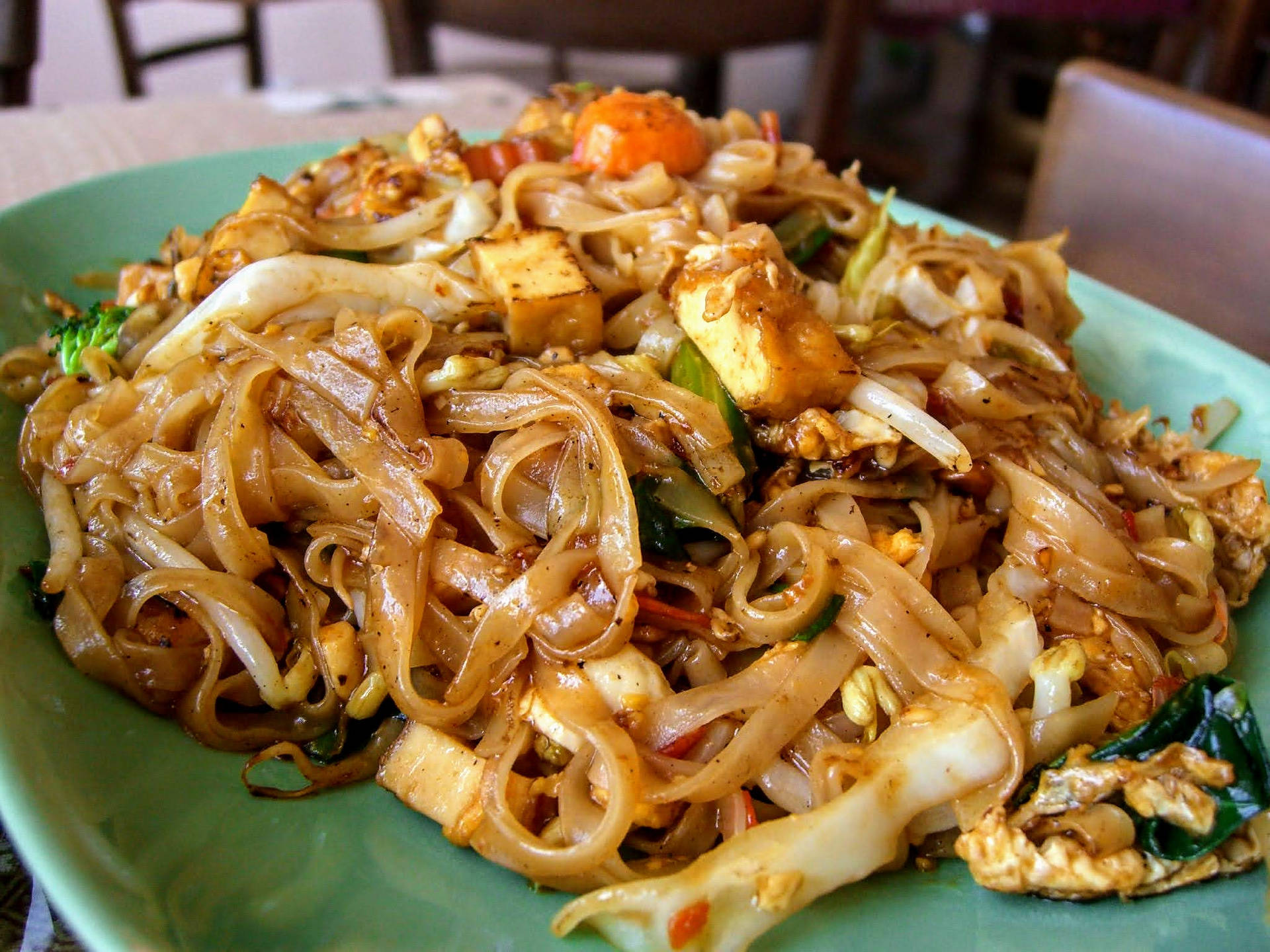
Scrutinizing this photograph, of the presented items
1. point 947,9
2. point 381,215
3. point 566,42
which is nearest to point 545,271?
point 381,215

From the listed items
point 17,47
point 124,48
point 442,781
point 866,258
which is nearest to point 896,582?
point 442,781

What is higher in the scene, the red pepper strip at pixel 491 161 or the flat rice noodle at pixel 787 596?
the red pepper strip at pixel 491 161

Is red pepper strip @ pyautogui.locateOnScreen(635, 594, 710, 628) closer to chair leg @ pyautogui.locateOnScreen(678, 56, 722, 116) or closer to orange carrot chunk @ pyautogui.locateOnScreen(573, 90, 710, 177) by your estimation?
orange carrot chunk @ pyautogui.locateOnScreen(573, 90, 710, 177)

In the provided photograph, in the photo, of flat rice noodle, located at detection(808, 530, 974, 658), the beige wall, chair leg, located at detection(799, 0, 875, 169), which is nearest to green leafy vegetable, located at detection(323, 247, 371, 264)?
flat rice noodle, located at detection(808, 530, 974, 658)

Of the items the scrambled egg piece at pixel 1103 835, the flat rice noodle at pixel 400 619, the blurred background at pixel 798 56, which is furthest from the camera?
the blurred background at pixel 798 56

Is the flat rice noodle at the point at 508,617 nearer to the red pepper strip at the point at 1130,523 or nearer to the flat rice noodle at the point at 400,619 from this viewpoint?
the flat rice noodle at the point at 400,619

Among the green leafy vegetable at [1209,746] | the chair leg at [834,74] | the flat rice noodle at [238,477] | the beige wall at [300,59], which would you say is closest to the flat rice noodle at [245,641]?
the flat rice noodle at [238,477]

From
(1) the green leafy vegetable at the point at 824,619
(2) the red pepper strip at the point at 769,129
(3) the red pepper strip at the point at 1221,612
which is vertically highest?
(2) the red pepper strip at the point at 769,129

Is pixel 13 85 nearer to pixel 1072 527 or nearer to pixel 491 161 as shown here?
pixel 491 161
